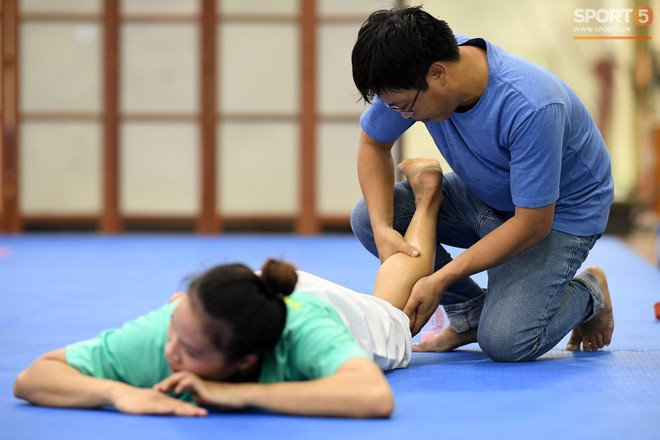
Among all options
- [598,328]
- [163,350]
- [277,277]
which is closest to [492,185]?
[598,328]

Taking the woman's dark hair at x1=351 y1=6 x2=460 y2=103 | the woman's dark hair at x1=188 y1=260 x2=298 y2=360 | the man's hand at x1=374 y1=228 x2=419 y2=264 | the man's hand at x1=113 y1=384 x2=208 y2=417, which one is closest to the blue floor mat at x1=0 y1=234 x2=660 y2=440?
the man's hand at x1=113 y1=384 x2=208 y2=417

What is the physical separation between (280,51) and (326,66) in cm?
35

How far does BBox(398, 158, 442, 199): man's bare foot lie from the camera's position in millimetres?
2713

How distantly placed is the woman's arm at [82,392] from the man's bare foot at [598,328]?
4.03 feet

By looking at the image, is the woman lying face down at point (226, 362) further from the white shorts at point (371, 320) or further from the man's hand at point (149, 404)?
the white shorts at point (371, 320)

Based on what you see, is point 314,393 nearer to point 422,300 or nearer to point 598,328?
point 422,300

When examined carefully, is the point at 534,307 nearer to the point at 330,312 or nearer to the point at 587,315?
the point at 587,315


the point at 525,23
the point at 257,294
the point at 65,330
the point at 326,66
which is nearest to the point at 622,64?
the point at 525,23

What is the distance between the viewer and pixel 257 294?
5.70ft

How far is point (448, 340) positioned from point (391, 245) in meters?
0.32

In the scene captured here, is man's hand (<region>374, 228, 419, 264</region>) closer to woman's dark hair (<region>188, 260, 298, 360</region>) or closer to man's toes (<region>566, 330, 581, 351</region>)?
man's toes (<region>566, 330, 581, 351</region>)

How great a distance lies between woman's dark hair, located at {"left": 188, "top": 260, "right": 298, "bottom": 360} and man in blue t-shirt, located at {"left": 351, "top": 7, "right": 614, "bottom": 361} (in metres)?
0.64

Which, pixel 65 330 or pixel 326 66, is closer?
pixel 65 330

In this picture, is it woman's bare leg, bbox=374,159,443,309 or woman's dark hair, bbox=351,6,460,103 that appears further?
woman's bare leg, bbox=374,159,443,309
